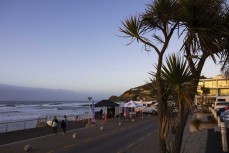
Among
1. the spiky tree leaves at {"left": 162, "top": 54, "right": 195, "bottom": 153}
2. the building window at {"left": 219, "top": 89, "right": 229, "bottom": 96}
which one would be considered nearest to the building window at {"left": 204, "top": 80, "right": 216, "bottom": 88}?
the building window at {"left": 219, "top": 89, "right": 229, "bottom": 96}

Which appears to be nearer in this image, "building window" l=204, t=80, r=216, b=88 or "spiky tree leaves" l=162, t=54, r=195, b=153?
"spiky tree leaves" l=162, t=54, r=195, b=153

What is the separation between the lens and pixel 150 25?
22.0 ft

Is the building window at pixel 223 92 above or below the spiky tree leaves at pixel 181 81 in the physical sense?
above

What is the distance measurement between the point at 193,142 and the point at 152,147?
218cm

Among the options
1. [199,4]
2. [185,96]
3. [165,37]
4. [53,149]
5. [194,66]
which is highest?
[199,4]

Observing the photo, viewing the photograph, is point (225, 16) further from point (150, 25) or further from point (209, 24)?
point (150, 25)

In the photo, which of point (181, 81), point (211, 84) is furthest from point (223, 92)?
point (181, 81)

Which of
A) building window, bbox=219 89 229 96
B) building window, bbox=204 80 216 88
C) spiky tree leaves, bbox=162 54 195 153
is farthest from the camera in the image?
building window, bbox=204 80 216 88

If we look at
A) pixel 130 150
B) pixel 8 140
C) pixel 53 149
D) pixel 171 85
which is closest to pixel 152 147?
pixel 130 150

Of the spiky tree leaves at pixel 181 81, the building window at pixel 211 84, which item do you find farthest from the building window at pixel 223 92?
the spiky tree leaves at pixel 181 81

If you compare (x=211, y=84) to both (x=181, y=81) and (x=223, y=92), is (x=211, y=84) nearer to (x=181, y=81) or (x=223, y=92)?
(x=223, y=92)

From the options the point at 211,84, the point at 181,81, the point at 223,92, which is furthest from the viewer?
the point at 211,84

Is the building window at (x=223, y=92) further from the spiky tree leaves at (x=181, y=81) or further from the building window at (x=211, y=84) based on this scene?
the spiky tree leaves at (x=181, y=81)

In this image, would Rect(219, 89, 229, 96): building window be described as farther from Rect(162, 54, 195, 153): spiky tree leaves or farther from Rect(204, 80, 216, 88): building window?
Rect(162, 54, 195, 153): spiky tree leaves
